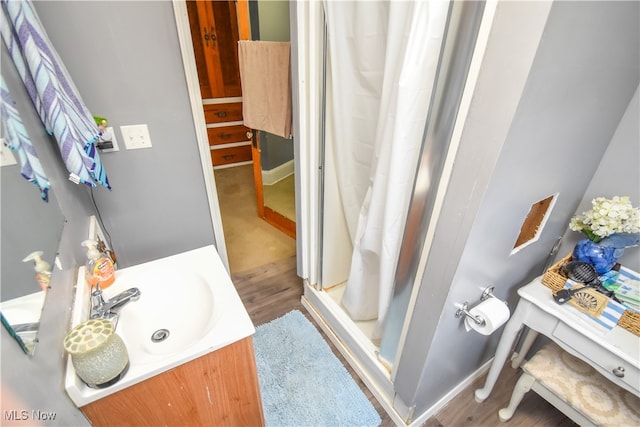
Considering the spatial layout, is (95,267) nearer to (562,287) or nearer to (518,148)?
(518,148)

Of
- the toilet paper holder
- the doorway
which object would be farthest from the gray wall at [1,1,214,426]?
the toilet paper holder

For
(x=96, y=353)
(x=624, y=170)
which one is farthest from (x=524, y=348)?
(x=96, y=353)

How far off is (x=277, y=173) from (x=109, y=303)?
1.79 metres

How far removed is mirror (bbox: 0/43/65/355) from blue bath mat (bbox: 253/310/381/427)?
3.67 ft

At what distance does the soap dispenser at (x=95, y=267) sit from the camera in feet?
3.16

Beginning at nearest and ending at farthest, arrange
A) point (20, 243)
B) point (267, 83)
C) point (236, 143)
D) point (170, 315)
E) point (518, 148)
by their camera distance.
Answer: point (20, 243) → point (518, 148) → point (170, 315) → point (267, 83) → point (236, 143)

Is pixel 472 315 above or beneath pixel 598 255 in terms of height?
beneath

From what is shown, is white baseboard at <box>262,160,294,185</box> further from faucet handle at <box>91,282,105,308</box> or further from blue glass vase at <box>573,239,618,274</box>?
blue glass vase at <box>573,239,618,274</box>

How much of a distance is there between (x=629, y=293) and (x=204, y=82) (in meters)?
3.76

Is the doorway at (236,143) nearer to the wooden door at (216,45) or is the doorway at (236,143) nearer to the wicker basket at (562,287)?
the wooden door at (216,45)

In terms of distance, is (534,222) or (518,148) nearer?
(518,148)

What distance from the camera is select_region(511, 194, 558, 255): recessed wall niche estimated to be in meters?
1.00

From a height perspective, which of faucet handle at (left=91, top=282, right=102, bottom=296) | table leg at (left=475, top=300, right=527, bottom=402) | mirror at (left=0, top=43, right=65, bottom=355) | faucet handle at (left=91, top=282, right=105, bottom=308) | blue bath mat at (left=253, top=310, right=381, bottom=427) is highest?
mirror at (left=0, top=43, right=65, bottom=355)

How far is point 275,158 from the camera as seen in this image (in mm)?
2475
